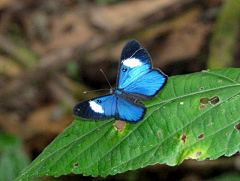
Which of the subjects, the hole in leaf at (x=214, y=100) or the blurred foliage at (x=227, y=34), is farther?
the blurred foliage at (x=227, y=34)

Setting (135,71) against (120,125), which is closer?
(120,125)

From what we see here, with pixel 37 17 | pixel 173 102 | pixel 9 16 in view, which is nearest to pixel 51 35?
pixel 37 17

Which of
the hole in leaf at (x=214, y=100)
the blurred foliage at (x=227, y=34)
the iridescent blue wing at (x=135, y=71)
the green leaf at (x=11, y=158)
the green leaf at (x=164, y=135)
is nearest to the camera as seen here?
the green leaf at (x=164, y=135)

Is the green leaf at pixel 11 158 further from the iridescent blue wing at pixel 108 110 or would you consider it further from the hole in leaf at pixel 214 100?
the hole in leaf at pixel 214 100

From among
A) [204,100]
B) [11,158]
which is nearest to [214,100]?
[204,100]

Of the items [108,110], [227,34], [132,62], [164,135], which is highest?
[132,62]

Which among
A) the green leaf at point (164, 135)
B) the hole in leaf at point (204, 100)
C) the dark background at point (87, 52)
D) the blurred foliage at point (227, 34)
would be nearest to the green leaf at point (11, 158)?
the dark background at point (87, 52)

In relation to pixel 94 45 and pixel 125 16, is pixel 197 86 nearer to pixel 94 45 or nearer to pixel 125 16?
pixel 94 45

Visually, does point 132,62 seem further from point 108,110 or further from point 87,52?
point 87,52
